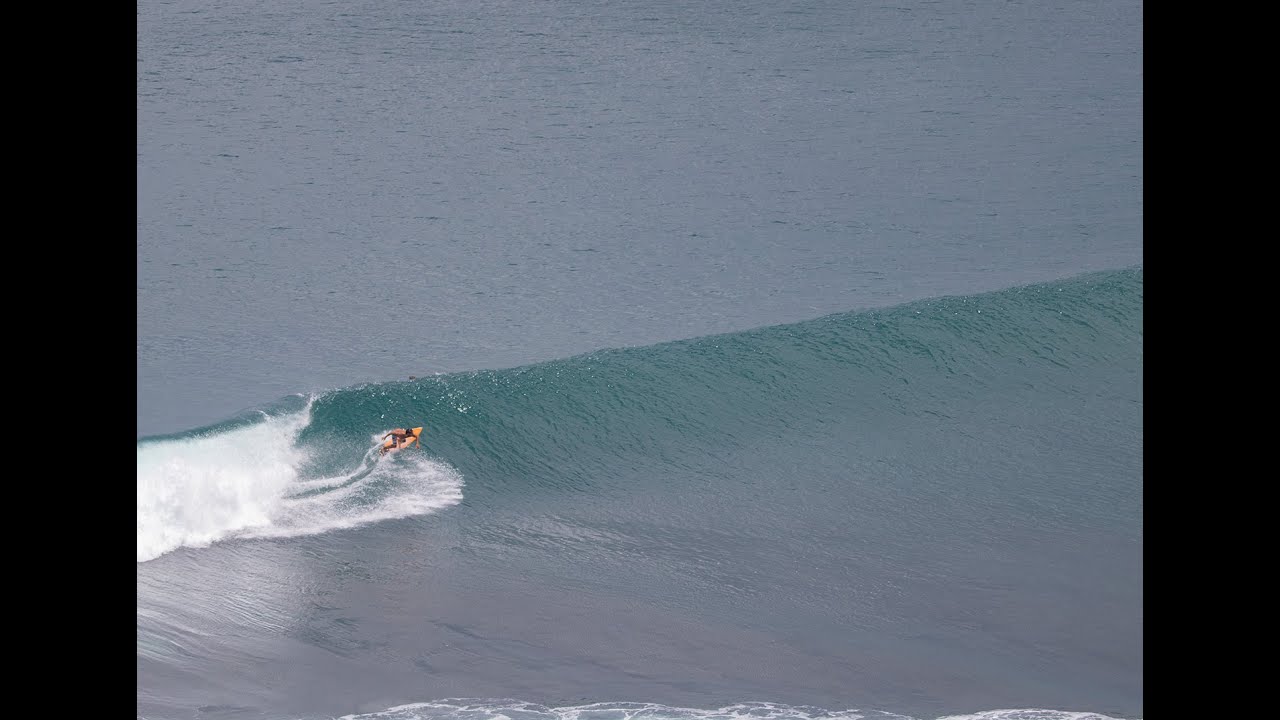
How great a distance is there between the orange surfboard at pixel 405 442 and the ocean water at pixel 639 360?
0.20ft

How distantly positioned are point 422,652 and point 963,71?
9.40 metres

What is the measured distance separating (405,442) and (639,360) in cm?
170

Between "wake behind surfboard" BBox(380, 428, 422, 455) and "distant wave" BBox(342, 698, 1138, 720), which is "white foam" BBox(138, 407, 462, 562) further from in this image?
"distant wave" BBox(342, 698, 1138, 720)

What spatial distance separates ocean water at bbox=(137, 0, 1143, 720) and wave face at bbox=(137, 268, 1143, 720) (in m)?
0.02

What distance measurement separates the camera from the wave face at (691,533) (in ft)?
14.9

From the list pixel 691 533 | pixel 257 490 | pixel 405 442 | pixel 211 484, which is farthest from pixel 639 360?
pixel 211 484

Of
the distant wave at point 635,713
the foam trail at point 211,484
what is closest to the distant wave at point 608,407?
the foam trail at point 211,484

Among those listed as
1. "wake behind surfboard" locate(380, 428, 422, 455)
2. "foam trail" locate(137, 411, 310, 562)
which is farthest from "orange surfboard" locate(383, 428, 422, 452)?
"foam trail" locate(137, 411, 310, 562)

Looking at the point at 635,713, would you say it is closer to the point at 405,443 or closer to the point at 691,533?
the point at 691,533

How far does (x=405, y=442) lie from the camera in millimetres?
6520

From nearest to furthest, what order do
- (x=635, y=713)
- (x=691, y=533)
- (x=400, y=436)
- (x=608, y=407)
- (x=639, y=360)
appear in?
1. (x=635, y=713)
2. (x=691, y=533)
3. (x=400, y=436)
4. (x=608, y=407)
5. (x=639, y=360)

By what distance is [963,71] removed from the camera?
1233cm
